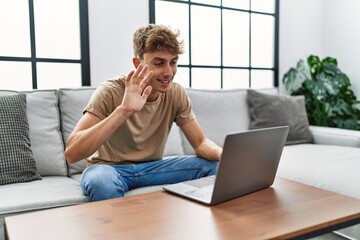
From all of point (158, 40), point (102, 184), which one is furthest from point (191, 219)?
point (158, 40)

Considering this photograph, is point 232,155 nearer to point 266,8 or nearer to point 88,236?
point 88,236

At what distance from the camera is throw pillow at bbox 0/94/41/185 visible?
1616 millimetres

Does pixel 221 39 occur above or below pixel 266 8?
below

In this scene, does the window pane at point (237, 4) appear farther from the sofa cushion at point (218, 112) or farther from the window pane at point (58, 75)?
the window pane at point (58, 75)

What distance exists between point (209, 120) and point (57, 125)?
3.20ft

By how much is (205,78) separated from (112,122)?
1.77 meters

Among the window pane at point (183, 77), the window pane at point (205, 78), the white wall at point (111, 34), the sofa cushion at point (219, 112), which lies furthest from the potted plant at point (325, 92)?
the white wall at point (111, 34)

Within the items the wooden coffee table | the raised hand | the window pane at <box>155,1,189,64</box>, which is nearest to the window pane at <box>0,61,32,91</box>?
the window pane at <box>155,1,189,64</box>

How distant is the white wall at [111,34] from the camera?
2.37 m

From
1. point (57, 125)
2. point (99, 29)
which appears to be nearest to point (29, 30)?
point (99, 29)

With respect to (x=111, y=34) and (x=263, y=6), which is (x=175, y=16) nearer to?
(x=111, y=34)

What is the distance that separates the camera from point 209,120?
7.87 feet

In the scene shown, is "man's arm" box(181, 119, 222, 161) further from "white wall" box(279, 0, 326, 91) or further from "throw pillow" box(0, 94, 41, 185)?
"white wall" box(279, 0, 326, 91)

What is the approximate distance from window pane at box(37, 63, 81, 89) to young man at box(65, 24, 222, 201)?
0.90 metres
